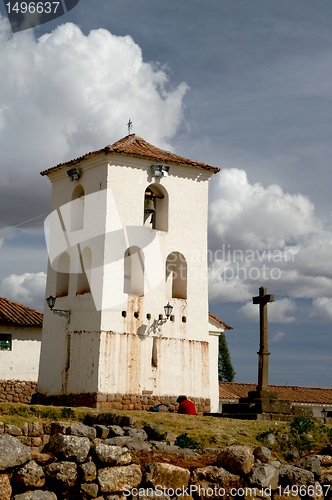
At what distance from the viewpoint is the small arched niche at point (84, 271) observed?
75.4 feet

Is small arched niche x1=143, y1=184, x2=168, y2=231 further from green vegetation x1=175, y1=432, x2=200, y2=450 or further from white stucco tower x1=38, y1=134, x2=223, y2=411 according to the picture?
green vegetation x1=175, y1=432, x2=200, y2=450

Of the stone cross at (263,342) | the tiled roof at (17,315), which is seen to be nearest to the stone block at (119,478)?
the stone cross at (263,342)

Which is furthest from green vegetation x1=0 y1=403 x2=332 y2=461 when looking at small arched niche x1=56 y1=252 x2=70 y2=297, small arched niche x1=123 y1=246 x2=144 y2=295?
small arched niche x1=56 y1=252 x2=70 y2=297

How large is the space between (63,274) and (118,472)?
1378cm

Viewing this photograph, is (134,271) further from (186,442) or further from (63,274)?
(186,442)

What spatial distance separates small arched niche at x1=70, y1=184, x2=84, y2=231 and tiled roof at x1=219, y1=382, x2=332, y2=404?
55.7 feet

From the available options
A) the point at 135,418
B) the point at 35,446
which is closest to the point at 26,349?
the point at 135,418

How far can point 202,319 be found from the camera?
23.8 meters

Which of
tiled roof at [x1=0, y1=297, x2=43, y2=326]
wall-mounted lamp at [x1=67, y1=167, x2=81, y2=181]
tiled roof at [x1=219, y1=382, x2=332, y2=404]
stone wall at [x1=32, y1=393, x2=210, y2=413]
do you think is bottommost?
stone wall at [x1=32, y1=393, x2=210, y2=413]

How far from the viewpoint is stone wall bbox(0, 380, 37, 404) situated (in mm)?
29766

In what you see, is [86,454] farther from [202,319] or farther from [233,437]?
[202,319]

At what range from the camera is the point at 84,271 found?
2317 cm

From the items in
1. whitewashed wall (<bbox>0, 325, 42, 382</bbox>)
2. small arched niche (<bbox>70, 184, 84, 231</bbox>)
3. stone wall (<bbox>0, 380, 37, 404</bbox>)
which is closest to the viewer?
small arched niche (<bbox>70, 184, 84, 231</bbox>)

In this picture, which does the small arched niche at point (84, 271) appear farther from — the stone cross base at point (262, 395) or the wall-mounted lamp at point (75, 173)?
the stone cross base at point (262, 395)
